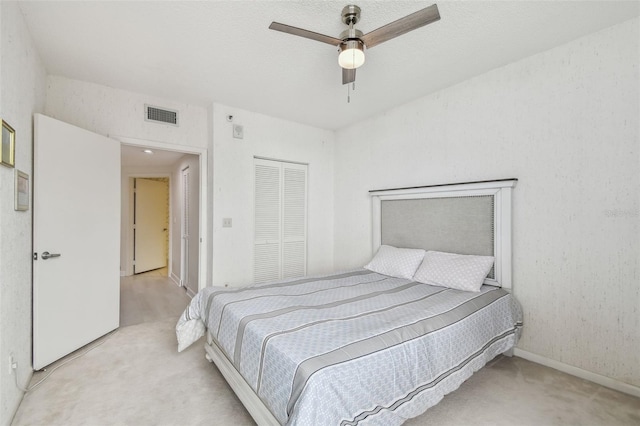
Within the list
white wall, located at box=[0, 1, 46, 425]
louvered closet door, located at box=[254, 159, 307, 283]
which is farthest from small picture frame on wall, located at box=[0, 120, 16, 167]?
louvered closet door, located at box=[254, 159, 307, 283]

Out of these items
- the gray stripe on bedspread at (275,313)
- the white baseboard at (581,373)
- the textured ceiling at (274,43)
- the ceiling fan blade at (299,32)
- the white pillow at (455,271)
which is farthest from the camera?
the white pillow at (455,271)

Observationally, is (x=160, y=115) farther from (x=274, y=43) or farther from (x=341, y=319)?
(x=341, y=319)

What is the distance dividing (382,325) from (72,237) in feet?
9.05

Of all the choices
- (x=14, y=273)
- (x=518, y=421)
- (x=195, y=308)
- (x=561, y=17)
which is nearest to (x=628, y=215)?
(x=561, y=17)

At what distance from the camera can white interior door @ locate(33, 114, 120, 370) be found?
89.4 inches

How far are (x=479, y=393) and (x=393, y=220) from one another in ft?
6.23

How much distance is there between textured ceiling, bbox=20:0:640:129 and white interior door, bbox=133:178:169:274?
11.9ft

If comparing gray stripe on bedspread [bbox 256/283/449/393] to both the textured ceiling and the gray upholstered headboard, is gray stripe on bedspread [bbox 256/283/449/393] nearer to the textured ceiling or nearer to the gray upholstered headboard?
the gray upholstered headboard

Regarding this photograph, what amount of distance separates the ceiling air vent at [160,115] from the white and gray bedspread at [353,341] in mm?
2128

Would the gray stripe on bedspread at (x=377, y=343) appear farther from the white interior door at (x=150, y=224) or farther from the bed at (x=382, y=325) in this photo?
the white interior door at (x=150, y=224)

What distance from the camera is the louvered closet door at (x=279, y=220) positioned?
12.5 feet

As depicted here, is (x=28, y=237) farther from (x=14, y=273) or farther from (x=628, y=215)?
(x=628, y=215)

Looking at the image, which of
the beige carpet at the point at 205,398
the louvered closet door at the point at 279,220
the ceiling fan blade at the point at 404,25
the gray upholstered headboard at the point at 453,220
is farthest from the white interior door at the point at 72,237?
the gray upholstered headboard at the point at 453,220

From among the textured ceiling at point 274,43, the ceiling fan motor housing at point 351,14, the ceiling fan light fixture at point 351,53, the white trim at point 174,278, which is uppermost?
the textured ceiling at point 274,43
